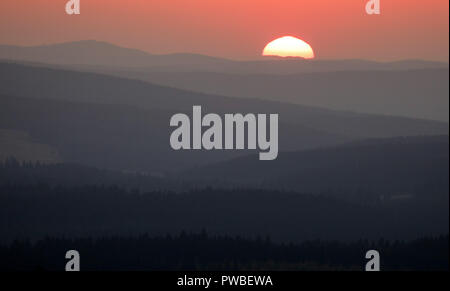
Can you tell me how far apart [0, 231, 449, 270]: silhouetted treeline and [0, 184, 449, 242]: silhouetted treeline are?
6.4 inches

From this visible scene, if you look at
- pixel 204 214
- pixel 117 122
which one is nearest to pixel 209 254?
pixel 204 214

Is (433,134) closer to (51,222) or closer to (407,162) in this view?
(407,162)

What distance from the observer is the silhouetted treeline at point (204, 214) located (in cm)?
1369

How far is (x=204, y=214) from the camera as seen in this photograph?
13867 millimetres

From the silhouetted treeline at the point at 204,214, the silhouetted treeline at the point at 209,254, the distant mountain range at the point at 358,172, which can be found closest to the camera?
the silhouetted treeline at the point at 209,254

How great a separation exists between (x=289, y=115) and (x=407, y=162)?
2119 mm

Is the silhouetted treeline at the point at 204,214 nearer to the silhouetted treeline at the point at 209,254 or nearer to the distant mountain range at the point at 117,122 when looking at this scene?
the silhouetted treeline at the point at 209,254

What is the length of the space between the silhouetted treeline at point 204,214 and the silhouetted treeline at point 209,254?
0.54 feet

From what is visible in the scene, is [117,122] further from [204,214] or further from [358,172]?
[358,172]

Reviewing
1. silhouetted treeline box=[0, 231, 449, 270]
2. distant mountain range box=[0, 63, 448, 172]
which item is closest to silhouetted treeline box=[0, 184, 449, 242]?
silhouetted treeline box=[0, 231, 449, 270]

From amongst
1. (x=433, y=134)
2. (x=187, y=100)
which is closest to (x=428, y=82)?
(x=433, y=134)

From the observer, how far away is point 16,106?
1394 centimetres

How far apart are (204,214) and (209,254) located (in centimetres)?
73

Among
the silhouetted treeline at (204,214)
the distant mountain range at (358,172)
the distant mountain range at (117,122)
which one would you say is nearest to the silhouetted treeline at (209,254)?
the silhouetted treeline at (204,214)
